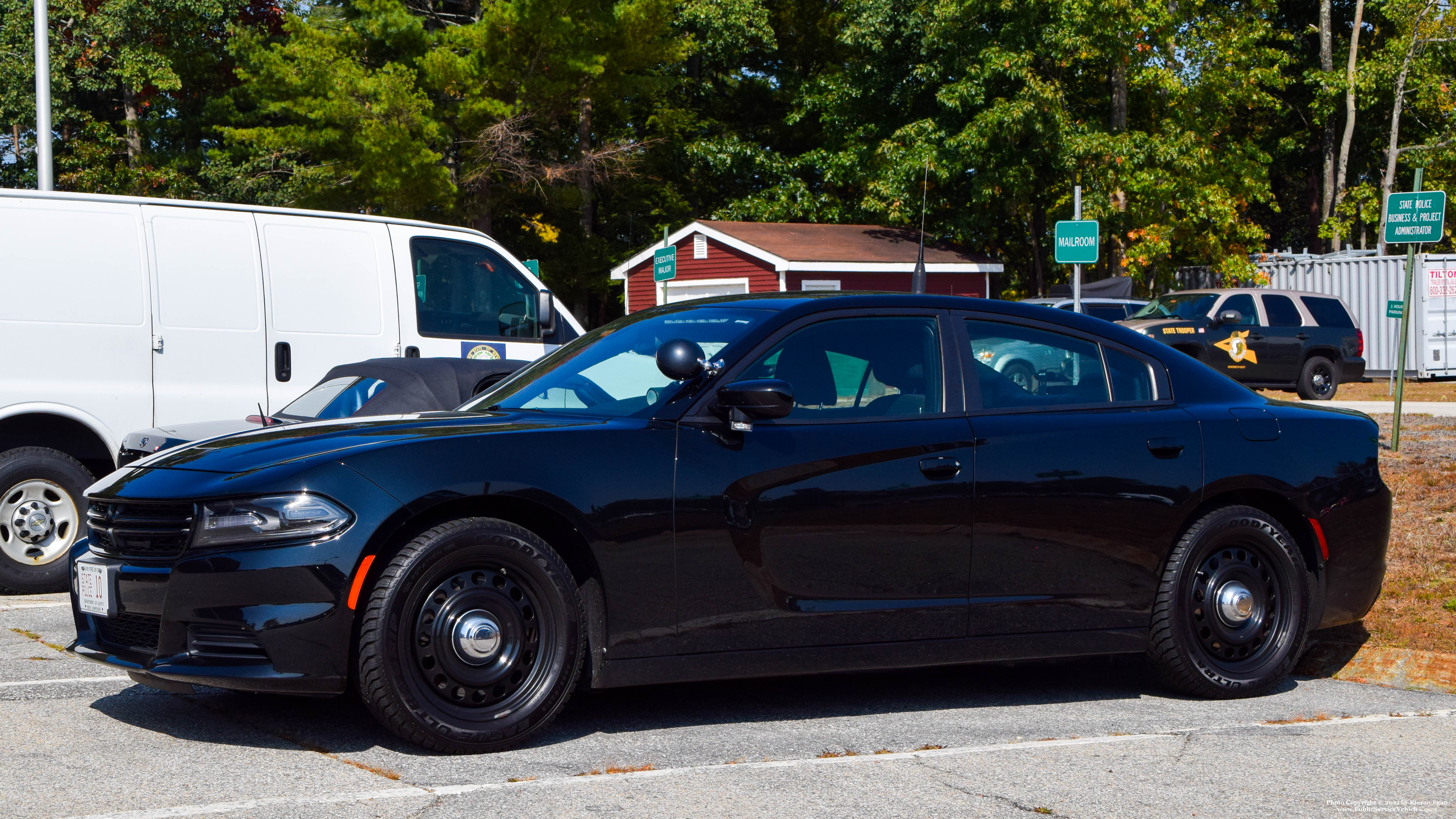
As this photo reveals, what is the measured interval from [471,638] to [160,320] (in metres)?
5.15

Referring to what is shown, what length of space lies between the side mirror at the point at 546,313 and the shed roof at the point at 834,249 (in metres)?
21.0

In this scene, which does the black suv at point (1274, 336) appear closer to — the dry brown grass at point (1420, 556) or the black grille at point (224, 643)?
the dry brown grass at point (1420, 556)

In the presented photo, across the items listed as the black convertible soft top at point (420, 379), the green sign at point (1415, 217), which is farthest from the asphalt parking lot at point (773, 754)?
the green sign at point (1415, 217)

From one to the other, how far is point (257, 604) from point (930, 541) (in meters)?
2.30

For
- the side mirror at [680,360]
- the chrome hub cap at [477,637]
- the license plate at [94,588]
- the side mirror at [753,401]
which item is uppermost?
the side mirror at [680,360]

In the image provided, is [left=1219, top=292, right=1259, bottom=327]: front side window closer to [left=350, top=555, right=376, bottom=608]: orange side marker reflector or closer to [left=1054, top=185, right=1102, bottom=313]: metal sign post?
[left=1054, top=185, right=1102, bottom=313]: metal sign post

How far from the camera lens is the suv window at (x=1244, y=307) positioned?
2223 centimetres

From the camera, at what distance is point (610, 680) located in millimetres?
4766

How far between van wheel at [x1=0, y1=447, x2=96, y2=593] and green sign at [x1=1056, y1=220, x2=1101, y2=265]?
410 inches

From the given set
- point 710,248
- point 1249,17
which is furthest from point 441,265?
point 1249,17

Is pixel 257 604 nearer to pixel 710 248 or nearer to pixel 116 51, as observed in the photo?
pixel 710 248

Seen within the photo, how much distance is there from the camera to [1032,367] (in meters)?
5.70

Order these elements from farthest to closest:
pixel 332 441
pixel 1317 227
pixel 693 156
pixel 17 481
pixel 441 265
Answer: pixel 1317 227 < pixel 693 156 < pixel 441 265 < pixel 17 481 < pixel 332 441

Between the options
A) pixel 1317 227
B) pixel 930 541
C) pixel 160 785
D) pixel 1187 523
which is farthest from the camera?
pixel 1317 227
